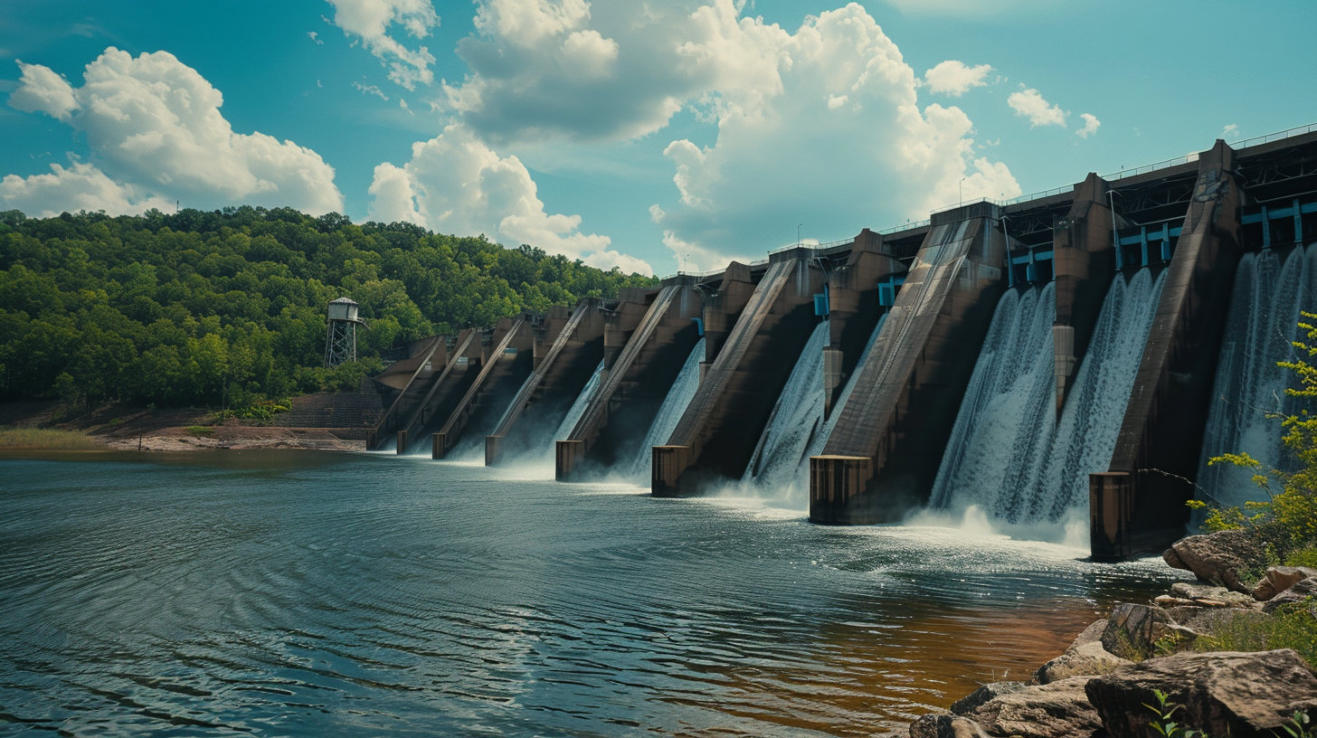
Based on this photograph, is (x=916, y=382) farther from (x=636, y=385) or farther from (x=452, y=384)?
(x=452, y=384)

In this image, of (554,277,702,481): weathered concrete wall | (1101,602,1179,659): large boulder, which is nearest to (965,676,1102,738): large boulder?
(1101,602,1179,659): large boulder

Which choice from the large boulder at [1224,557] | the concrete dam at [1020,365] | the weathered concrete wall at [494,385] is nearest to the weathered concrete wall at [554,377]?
the weathered concrete wall at [494,385]

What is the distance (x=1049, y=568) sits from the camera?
1556 centimetres

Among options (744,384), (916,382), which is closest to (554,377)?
(744,384)

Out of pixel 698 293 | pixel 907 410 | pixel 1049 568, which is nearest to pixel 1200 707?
pixel 1049 568

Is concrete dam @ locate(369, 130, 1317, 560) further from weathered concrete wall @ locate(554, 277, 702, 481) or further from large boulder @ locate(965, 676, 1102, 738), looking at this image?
large boulder @ locate(965, 676, 1102, 738)

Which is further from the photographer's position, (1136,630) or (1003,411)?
(1003,411)

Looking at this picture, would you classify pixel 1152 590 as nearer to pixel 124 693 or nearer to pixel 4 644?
pixel 124 693

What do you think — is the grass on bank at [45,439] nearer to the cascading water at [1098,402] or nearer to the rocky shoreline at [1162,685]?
the cascading water at [1098,402]

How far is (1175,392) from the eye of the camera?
18031 mm

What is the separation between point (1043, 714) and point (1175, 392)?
50.1ft

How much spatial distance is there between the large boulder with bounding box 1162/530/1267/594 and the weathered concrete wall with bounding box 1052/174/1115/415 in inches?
377

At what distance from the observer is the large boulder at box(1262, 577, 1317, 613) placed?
7.10 meters

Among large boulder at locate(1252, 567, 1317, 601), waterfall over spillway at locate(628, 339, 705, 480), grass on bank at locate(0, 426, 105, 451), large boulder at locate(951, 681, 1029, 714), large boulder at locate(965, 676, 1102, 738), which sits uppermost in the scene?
waterfall over spillway at locate(628, 339, 705, 480)
